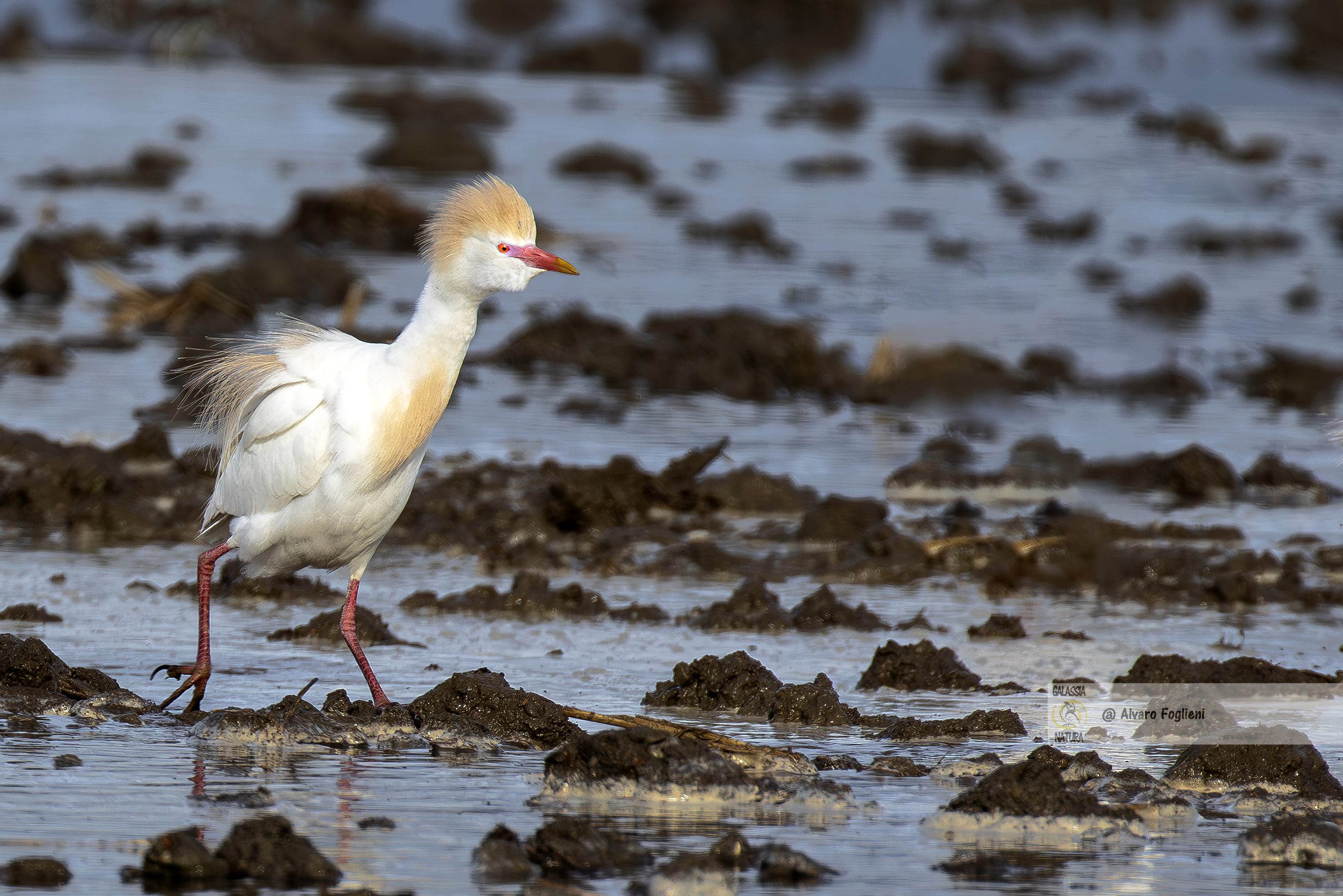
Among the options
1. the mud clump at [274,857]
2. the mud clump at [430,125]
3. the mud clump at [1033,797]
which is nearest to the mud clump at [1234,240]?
the mud clump at [430,125]

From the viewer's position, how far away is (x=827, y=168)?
93.6ft

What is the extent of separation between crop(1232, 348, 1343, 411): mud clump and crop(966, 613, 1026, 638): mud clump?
7.81 metres

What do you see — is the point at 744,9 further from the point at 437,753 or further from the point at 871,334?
the point at 437,753

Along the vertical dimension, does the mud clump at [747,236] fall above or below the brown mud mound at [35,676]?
above

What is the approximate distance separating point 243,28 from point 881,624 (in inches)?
1161

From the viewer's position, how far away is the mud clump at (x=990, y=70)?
132ft

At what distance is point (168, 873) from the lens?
17.9 ft

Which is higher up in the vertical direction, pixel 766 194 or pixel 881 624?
pixel 766 194

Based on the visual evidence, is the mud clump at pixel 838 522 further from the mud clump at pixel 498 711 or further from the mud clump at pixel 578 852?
the mud clump at pixel 578 852

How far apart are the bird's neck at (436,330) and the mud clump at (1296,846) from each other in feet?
11.0

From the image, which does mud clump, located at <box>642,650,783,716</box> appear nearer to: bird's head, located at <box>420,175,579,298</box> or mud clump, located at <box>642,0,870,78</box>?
bird's head, located at <box>420,175,579,298</box>

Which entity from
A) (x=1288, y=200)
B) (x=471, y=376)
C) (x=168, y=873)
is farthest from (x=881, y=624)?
(x=1288, y=200)

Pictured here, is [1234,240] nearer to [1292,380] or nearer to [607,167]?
[1292,380]

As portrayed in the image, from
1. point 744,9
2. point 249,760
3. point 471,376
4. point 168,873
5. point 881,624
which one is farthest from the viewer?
point 744,9
